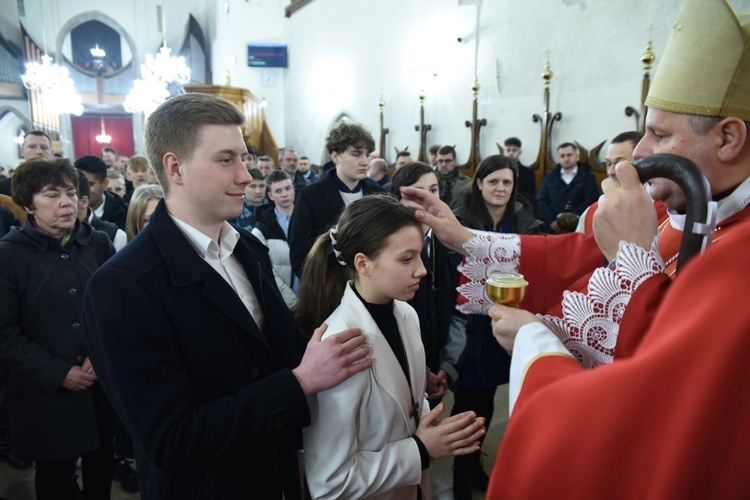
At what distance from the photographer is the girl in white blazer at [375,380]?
1309 mm

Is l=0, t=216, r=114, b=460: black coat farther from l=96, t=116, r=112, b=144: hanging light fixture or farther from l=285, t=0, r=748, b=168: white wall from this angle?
l=96, t=116, r=112, b=144: hanging light fixture

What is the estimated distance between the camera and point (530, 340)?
102cm

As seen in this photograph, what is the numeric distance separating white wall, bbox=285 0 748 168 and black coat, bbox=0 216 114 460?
520 cm

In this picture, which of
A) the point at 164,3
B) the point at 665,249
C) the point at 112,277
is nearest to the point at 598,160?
the point at 665,249

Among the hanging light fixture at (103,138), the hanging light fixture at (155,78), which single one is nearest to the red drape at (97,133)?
the hanging light fixture at (103,138)

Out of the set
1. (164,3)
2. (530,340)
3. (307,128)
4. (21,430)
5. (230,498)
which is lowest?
(21,430)

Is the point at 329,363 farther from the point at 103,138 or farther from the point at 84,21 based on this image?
the point at 84,21

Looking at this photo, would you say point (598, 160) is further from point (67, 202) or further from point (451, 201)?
point (67, 202)

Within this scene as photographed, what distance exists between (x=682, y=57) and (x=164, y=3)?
19783 mm

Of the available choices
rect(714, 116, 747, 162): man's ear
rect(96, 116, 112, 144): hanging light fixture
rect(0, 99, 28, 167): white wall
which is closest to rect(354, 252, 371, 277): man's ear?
rect(714, 116, 747, 162): man's ear

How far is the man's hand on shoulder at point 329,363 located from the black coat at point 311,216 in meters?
1.57

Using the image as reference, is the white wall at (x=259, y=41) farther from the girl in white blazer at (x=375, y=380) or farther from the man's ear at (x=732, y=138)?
the man's ear at (x=732, y=138)

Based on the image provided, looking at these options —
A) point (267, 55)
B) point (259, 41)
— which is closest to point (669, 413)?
point (267, 55)

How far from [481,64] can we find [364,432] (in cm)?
664
